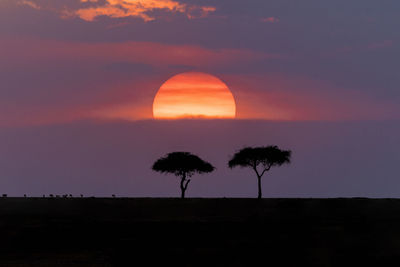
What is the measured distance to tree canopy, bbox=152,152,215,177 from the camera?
137 meters

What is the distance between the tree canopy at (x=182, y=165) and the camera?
137375mm
